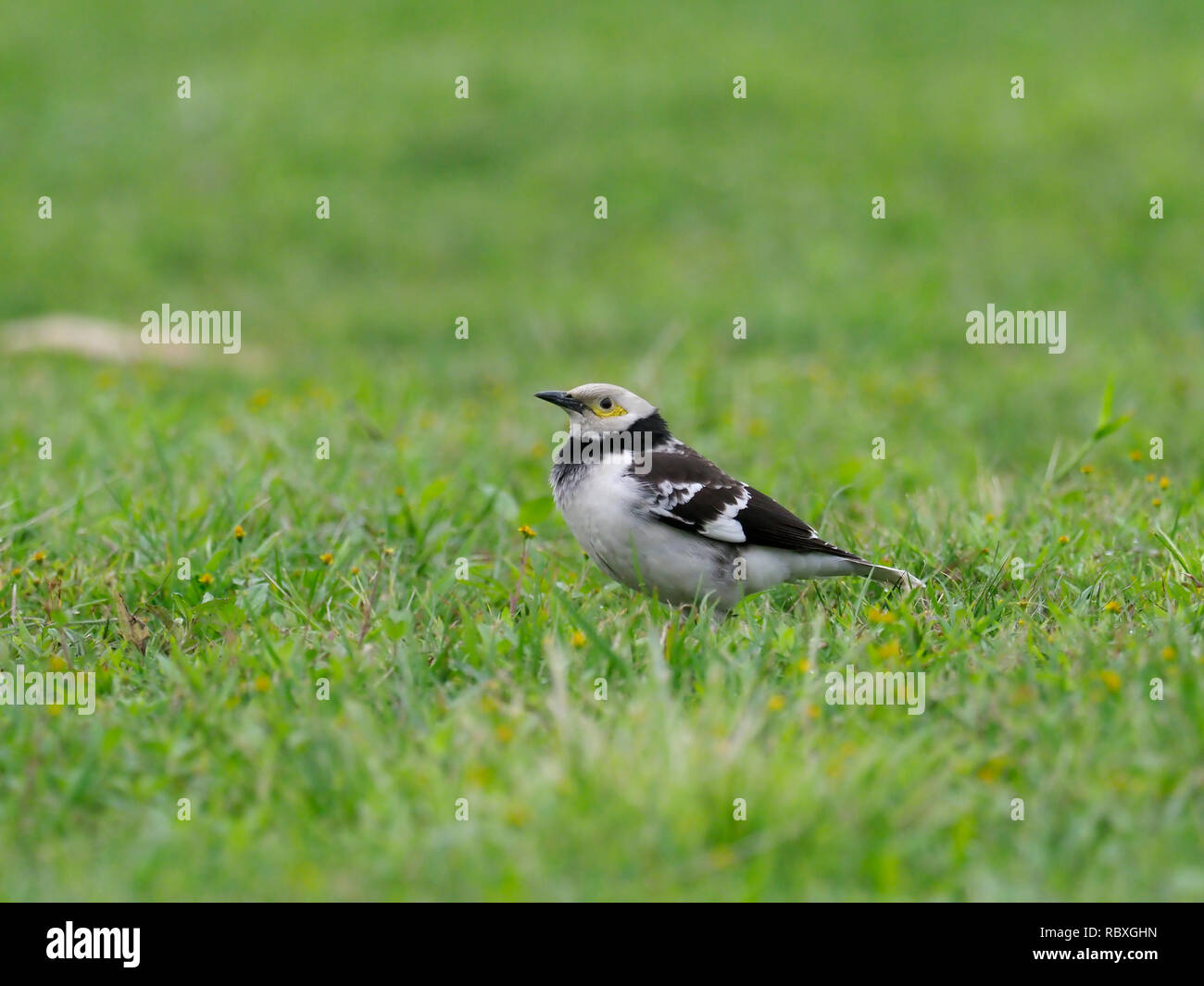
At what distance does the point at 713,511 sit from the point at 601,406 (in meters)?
0.75

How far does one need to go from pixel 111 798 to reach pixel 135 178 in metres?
12.5

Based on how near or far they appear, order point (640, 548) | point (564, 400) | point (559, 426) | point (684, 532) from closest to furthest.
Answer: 1. point (640, 548)
2. point (684, 532)
3. point (564, 400)
4. point (559, 426)

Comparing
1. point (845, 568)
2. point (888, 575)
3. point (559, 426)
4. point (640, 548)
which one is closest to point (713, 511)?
point (640, 548)

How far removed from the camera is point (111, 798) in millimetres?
3914

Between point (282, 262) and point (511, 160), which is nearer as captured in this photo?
point (282, 262)

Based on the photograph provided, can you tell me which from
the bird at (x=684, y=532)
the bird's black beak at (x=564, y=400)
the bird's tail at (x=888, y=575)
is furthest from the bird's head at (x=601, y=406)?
the bird's tail at (x=888, y=575)

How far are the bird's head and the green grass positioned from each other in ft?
1.57

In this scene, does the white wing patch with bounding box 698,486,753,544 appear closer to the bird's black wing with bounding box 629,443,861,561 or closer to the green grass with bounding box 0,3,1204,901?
the bird's black wing with bounding box 629,443,861,561

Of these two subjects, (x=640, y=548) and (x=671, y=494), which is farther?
(x=671, y=494)

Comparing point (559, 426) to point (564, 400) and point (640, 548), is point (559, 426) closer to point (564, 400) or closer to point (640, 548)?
point (564, 400)

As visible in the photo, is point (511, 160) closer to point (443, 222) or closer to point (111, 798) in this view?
point (443, 222)

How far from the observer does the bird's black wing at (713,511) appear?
17.7 ft

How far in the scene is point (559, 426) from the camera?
29.0ft
